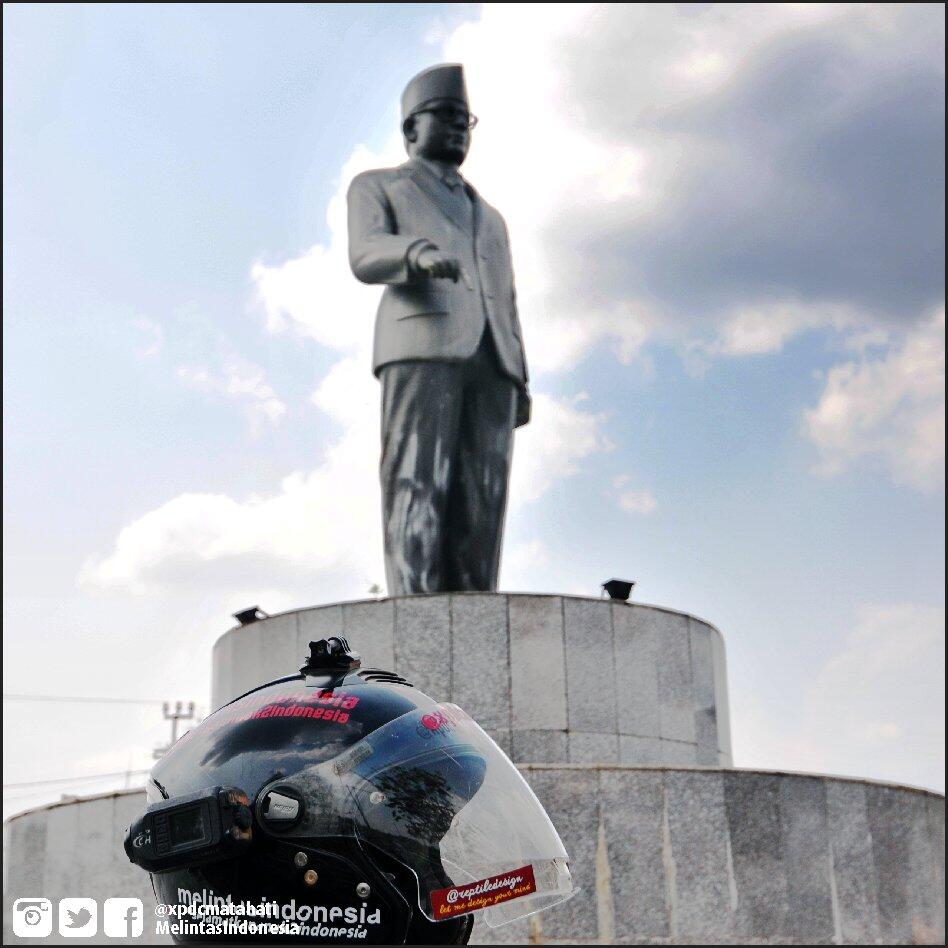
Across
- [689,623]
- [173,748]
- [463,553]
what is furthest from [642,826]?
[173,748]

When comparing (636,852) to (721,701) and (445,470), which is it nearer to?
(721,701)

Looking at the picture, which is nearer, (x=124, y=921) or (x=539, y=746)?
(x=124, y=921)

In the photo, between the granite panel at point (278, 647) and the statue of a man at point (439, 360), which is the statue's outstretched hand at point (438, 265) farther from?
the granite panel at point (278, 647)

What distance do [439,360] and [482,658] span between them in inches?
112

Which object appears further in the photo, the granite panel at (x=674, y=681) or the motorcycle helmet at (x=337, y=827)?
the granite panel at (x=674, y=681)

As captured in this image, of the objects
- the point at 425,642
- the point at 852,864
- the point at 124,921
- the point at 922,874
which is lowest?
the point at 922,874

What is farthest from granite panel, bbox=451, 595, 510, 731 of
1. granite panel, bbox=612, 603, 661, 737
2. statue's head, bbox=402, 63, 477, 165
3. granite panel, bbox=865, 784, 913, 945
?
statue's head, bbox=402, 63, 477, 165

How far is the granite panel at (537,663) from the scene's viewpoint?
10.3m

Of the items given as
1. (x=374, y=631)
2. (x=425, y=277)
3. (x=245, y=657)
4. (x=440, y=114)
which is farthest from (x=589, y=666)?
(x=440, y=114)

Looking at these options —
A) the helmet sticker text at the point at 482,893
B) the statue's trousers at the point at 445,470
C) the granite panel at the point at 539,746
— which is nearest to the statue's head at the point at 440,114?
the statue's trousers at the point at 445,470

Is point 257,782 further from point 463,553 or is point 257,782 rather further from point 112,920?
point 463,553

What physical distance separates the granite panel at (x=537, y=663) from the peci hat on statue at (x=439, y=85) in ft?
16.0

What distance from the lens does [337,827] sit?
2.93 meters

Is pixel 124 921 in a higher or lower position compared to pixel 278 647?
lower
